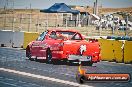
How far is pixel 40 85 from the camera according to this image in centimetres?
1044

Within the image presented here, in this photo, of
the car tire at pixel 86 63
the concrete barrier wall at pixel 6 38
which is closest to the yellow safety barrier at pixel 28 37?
the concrete barrier wall at pixel 6 38

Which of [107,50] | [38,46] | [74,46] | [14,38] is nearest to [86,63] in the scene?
[74,46]

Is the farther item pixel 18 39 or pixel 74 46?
pixel 18 39

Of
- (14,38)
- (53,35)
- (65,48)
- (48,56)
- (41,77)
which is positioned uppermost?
(53,35)

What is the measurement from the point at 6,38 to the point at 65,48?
1210 centimetres

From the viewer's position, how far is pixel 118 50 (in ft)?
62.0

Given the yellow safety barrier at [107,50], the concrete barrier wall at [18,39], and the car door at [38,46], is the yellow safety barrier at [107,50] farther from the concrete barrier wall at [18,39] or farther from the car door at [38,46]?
the concrete barrier wall at [18,39]

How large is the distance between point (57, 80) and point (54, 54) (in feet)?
13.5

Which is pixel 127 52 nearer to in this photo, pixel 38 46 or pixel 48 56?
pixel 48 56

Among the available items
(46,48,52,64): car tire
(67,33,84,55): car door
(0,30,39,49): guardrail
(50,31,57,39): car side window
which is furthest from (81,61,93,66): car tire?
(0,30,39,49): guardrail

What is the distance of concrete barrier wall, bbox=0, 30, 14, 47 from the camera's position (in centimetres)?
2637

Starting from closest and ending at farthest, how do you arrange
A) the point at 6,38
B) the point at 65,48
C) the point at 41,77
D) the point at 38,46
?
the point at 41,77 → the point at 65,48 → the point at 38,46 → the point at 6,38

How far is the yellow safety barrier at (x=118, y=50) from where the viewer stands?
18.8m

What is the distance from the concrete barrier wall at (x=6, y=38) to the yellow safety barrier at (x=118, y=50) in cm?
933
